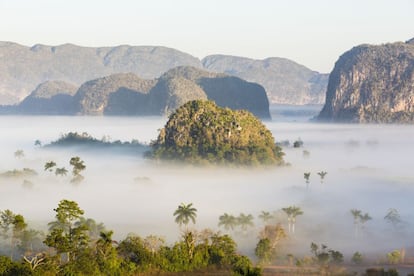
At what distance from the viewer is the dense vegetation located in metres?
172

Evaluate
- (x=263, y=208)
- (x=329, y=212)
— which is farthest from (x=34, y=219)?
(x=329, y=212)

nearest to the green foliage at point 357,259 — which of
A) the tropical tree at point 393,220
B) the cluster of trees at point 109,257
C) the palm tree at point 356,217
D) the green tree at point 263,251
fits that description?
the green tree at point 263,251

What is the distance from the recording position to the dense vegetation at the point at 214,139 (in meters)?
172

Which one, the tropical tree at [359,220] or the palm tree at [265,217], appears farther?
the tropical tree at [359,220]

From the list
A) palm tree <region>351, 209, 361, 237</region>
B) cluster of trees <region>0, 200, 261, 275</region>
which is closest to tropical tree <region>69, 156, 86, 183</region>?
cluster of trees <region>0, 200, 261, 275</region>

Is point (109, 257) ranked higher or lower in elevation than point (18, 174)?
lower

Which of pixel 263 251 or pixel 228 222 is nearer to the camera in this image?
pixel 263 251

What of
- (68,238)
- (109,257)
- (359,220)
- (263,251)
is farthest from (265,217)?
(68,238)

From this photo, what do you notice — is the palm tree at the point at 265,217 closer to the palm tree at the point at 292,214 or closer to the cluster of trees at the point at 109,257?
the palm tree at the point at 292,214

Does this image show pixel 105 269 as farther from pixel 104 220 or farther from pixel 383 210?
pixel 383 210

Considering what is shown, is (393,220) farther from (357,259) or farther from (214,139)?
(214,139)

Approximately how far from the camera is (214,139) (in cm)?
17362

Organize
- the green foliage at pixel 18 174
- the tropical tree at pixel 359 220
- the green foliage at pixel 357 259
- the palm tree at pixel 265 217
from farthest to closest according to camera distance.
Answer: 1. the green foliage at pixel 18 174
2. the tropical tree at pixel 359 220
3. the palm tree at pixel 265 217
4. the green foliage at pixel 357 259

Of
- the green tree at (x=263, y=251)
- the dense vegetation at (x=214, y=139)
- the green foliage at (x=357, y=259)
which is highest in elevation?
the dense vegetation at (x=214, y=139)
